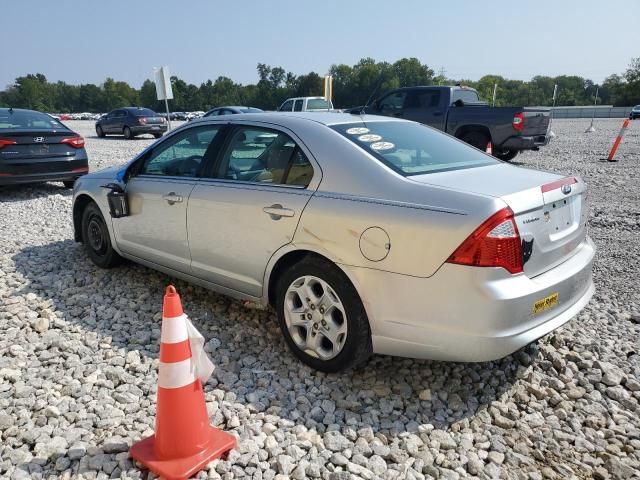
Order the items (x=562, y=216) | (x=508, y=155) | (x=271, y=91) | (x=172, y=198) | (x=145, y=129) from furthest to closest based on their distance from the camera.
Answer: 1. (x=271, y=91)
2. (x=145, y=129)
3. (x=508, y=155)
4. (x=172, y=198)
5. (x=562, y=216)

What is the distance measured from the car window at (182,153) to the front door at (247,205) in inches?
Result: 9.3

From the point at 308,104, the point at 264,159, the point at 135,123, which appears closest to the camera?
the point at 264,159

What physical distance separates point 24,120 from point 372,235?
8.25 meters

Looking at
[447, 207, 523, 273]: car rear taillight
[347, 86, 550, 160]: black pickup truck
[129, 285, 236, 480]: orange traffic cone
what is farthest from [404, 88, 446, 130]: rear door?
[129, 285, 236, 480]: orange traffic cone

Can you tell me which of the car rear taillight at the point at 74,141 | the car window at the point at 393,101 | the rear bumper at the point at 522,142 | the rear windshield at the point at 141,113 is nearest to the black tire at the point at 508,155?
the rear bumper at the point at 522,142

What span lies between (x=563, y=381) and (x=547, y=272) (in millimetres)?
811

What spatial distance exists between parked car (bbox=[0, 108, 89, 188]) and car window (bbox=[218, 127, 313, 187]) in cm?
609

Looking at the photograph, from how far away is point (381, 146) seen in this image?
3127mm

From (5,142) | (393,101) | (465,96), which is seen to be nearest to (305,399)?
(5,142)

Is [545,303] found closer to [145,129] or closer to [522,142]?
[522,142]

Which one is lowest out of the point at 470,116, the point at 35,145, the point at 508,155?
the point at 508,155

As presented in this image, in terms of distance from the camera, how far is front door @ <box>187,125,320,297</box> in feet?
10.3

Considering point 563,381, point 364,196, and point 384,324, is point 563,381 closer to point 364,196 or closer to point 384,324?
point 384,324

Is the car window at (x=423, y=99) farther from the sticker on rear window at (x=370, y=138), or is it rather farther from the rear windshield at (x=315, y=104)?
the sticker on rear window at (x=370, y=138)
